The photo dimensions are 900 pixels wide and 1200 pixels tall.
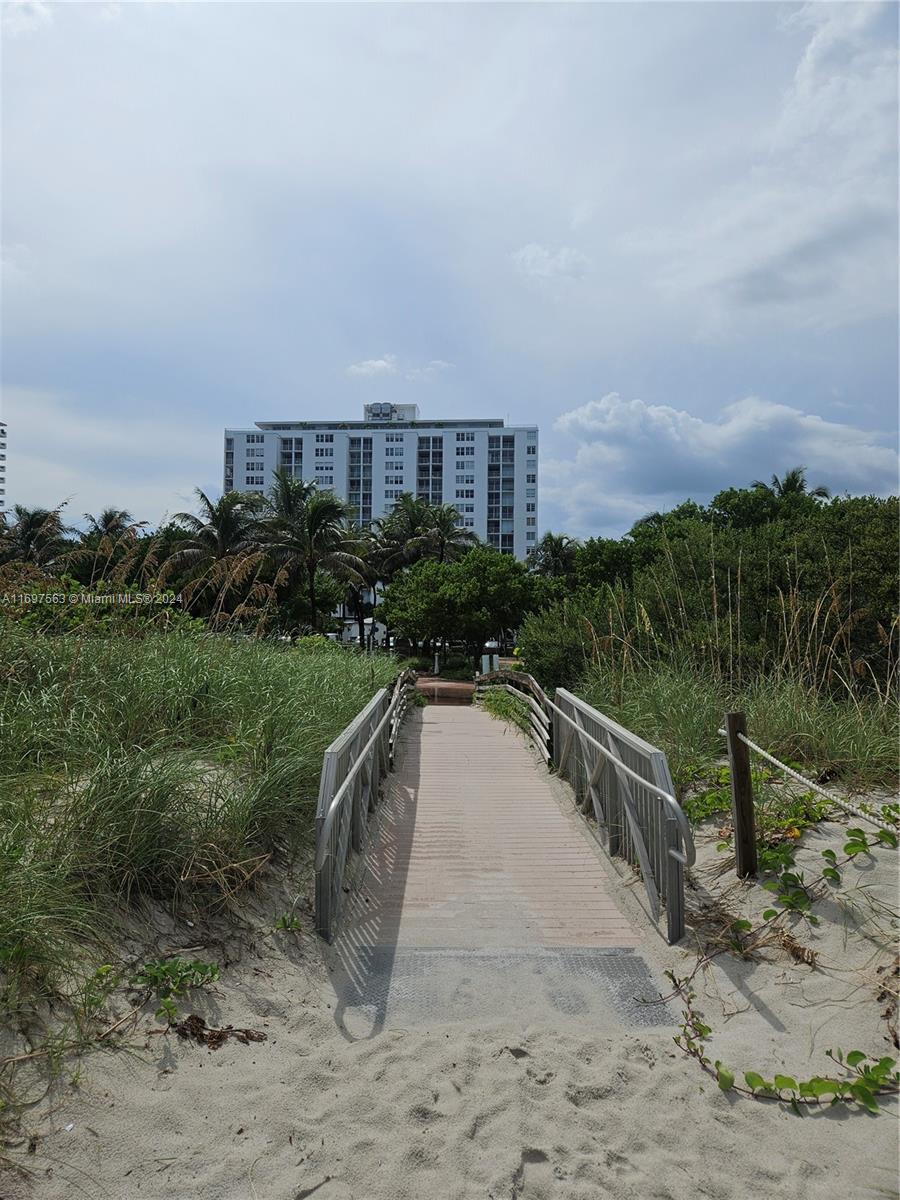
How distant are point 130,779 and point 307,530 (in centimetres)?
Result: 3396

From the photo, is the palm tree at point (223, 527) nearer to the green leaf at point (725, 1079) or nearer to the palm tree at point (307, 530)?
Result: the palm tree at point (307, 530)

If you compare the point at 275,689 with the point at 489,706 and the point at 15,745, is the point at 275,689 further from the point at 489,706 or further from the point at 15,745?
the point at 489,706

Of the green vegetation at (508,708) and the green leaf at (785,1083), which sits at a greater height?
the green vegetation at (508,708)

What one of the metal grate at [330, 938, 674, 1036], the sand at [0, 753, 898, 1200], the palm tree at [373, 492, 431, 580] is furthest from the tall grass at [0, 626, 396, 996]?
the palm tree at [373, 492, 431, 580]

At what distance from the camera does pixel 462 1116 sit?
2.88 m

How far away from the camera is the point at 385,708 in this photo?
9.05 meters

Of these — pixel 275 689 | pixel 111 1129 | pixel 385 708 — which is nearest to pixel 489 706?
pixel 385 708

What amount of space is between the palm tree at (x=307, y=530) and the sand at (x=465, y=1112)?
33.3 meters

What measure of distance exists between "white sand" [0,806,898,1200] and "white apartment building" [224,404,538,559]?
317 feet

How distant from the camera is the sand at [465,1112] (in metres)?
2.57

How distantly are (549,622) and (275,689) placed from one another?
10008 mm

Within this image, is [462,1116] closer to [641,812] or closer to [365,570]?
[641,812]

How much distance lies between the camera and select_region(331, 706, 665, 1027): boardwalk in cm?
382

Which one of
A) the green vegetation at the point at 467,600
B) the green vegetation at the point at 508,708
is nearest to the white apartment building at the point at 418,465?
the green vegetation at the point at 467,600
